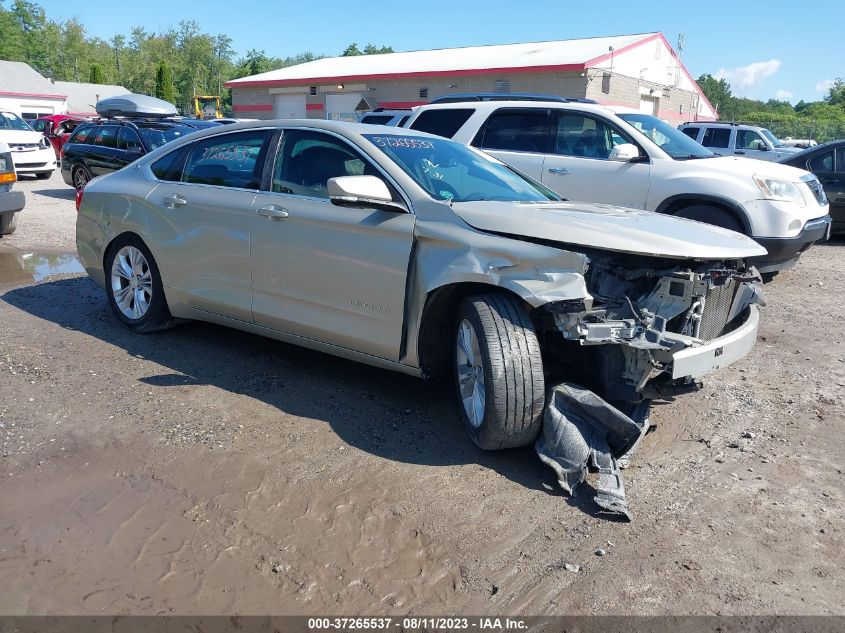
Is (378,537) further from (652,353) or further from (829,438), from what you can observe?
(829,438)

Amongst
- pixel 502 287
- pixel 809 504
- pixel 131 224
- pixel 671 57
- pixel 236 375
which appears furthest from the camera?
pixel 671 57

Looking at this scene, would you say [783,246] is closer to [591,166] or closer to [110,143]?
[591,166]

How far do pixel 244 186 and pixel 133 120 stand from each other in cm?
1156

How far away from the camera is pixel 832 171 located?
11430mm

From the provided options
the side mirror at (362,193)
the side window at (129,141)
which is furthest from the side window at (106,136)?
the side mirror at (362,193)

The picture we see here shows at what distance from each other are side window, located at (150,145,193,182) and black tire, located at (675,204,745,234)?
497 cm

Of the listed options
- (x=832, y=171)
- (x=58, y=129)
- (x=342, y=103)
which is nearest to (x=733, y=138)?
(x=832, y=171)

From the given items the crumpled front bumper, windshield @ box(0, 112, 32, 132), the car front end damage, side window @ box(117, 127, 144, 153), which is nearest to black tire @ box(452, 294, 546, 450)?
the car front end damage

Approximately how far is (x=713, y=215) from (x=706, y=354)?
178 inches

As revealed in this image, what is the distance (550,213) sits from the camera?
13.5ft

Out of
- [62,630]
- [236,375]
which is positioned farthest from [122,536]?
[236,375]

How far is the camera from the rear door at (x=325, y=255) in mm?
4320

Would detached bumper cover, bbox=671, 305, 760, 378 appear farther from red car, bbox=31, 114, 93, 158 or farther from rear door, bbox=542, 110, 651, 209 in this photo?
red car, bbox=31, 114, 93, 158

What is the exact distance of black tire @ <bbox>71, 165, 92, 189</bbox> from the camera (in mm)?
15234
